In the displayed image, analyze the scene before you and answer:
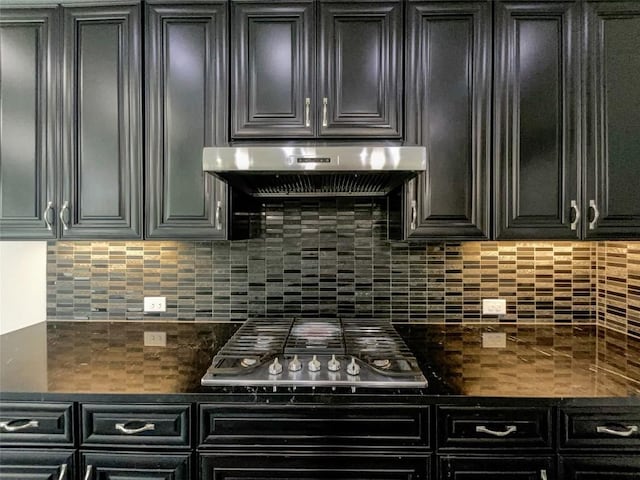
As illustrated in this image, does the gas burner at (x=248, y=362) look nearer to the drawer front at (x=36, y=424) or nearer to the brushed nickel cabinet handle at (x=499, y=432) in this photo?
the drawer front at (x=36, y=424)

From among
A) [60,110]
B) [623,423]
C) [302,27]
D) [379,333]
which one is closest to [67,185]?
[60,110]

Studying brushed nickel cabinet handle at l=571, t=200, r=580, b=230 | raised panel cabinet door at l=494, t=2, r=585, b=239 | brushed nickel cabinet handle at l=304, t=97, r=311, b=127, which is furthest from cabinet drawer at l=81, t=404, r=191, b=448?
brushed nickel cabinet handle at l=571, t=200, r=580, b=230

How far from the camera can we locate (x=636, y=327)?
5.59 ft

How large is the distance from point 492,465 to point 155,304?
1.65 metres

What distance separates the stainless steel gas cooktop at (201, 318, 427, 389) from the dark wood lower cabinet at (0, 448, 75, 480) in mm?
512

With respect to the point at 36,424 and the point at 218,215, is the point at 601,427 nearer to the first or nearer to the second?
the point at 218,215

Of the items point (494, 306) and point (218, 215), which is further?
point (494, 306)

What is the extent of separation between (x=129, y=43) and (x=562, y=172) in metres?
1.92

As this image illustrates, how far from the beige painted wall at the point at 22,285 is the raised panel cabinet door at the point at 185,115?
0.83 metres

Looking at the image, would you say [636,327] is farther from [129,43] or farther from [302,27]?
[129,43]

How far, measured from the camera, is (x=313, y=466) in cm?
118

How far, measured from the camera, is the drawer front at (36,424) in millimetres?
1192

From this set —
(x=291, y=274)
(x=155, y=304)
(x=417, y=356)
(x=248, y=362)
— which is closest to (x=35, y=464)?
(x=248, y=362)

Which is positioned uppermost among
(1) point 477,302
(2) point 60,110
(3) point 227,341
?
(2) point 60,110
